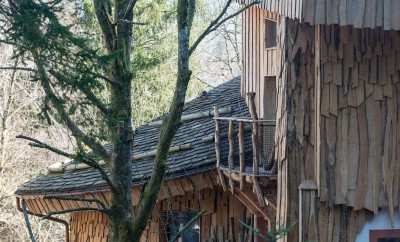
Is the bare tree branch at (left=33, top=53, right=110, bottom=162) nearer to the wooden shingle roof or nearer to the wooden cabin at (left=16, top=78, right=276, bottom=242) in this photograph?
the wooden cabin at (left=16, top=78, right=276, bottom=242)

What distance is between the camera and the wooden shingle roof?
13.3 m

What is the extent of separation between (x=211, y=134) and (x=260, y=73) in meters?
1.43

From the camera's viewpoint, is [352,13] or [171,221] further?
[171,221]

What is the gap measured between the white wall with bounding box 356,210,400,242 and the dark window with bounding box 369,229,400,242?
5 centimetres

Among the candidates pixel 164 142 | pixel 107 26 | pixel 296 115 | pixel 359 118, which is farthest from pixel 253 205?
pixel 164 142

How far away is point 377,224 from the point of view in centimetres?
1116

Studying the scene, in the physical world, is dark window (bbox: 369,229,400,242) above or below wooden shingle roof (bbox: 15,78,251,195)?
below

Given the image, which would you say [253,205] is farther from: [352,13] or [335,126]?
[352,13]

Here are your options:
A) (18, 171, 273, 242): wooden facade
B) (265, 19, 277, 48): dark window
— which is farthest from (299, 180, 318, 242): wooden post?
(265, 19, 277, 48): dark window

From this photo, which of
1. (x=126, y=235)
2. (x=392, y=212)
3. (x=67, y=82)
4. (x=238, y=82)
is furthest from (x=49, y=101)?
(x=238, y=82)

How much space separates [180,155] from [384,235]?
387 cm

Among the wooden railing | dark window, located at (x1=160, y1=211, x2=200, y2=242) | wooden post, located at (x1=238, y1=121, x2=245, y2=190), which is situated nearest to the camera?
the wooden railing

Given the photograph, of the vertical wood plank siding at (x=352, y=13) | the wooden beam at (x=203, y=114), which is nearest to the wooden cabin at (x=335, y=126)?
the vertical wood plank siding at (x=352, y=13)

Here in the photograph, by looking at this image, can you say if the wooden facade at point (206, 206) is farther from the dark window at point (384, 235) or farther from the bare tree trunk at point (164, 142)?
the bare tree trunk at point (164, 142)
